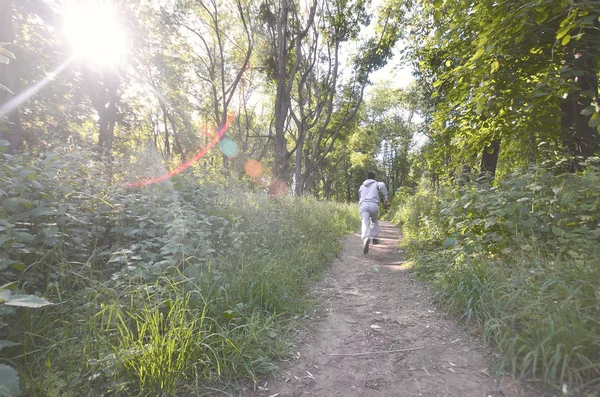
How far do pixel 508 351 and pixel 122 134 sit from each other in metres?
18.3

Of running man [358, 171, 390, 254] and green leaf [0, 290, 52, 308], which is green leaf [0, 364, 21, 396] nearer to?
green leaf [0, 290, 52, 308]

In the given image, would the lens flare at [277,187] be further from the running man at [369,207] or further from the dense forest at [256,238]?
the running man at [369,207]

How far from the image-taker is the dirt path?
194 cm

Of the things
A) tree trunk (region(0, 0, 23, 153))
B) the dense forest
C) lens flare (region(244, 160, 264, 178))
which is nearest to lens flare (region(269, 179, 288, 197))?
the dense forest

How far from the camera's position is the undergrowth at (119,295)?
5.41ft

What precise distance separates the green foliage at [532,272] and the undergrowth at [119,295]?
1.96 metres

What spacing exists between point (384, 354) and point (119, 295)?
7.86 ft

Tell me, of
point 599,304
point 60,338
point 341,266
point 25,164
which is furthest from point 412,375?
point 25,164

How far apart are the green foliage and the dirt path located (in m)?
0.27

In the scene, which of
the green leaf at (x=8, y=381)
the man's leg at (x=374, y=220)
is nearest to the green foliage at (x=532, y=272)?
the man's leg at (x=374, y=220)

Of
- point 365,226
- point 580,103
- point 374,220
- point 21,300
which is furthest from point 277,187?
point 21,300

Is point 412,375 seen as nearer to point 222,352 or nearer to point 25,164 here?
point 222,352

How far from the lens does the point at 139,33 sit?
12984 mm

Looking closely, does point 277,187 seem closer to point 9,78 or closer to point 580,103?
point 9,78
